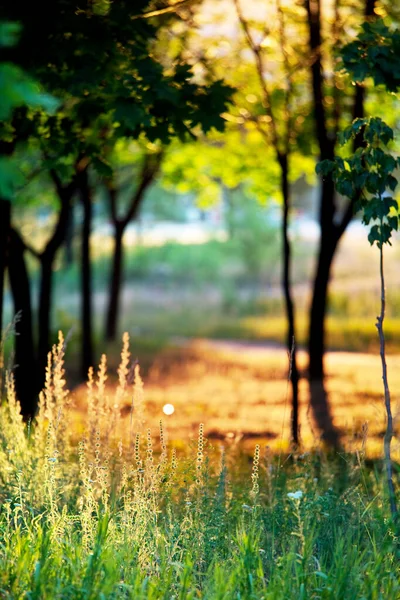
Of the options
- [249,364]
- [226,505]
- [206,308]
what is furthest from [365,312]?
[226,505]

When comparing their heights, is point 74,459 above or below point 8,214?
below

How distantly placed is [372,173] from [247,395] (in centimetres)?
816

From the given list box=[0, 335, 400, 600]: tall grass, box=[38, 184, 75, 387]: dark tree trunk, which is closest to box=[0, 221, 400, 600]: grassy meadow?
box=[0, 335, 400, 600]: tall grass

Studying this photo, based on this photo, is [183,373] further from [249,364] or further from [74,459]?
[74,459]

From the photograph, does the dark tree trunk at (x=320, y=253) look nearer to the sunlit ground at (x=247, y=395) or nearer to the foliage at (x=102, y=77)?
the sunlit ground at (x=247, y=395)

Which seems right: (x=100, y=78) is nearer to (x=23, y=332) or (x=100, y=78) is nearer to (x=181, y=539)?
(x=181, y=539)

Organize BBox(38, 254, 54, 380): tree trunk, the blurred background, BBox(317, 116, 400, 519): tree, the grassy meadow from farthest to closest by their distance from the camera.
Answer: BBox(38, 254, 54, 380): tree trunk → the blurred background → BBox(317, 116, 400, 519): tree → the grassy meadow

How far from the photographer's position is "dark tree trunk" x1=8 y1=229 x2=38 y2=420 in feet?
33.8

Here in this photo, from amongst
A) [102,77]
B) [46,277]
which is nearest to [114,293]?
[46,277]

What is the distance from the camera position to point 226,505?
557 centimetres

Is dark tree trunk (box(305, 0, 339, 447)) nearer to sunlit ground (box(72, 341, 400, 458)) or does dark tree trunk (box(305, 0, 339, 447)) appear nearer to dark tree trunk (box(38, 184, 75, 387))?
sunlit ground (box(72, 341, 400, 458))

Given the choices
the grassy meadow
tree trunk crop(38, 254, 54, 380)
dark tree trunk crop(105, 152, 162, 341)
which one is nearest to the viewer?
the grassy meadow

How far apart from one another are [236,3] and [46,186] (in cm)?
879

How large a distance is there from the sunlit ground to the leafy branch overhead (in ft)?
8.24
